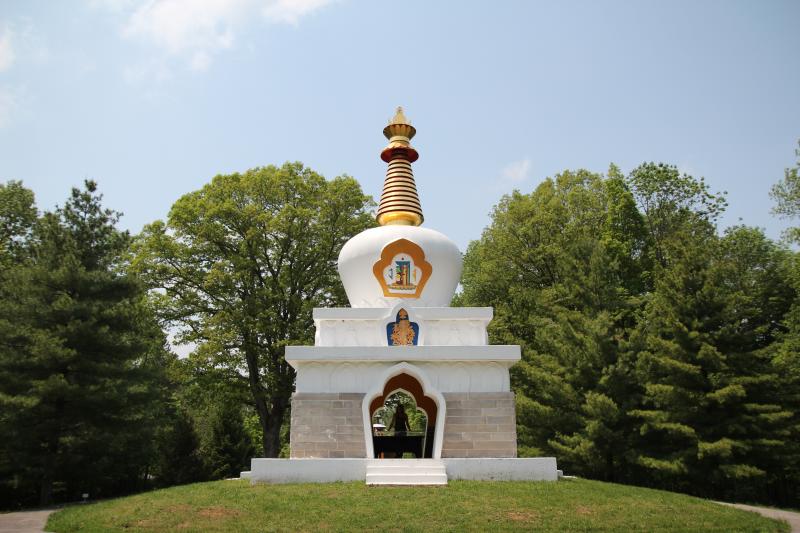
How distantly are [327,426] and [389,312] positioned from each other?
3.39 m

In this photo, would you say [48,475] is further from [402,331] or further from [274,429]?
[274,429]

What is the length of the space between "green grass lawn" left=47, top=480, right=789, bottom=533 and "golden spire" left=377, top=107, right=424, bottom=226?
871 cm

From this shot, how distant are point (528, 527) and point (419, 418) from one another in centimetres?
3459

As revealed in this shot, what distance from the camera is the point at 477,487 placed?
12.6 m

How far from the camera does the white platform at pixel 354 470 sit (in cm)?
1367

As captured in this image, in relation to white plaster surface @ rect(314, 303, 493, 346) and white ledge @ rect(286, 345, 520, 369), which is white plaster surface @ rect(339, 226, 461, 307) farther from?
white ledge @ rect(286, 345, 520, 369)

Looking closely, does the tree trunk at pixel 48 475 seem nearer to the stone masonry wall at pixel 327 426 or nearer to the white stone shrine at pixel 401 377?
the white stone shrine at pixel 401 377

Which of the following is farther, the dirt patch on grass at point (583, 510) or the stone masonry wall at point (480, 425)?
the stone masonry wall at point (480, 425)

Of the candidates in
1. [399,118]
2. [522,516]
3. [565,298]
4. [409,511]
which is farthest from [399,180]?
[522,516]

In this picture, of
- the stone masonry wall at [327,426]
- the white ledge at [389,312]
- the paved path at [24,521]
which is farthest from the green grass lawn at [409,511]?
the white ledge at [389,312]

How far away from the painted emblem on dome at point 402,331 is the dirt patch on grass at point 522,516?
6393mm

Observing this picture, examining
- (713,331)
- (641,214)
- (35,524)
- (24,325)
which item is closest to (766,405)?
(713,331)

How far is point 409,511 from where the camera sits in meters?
10.6

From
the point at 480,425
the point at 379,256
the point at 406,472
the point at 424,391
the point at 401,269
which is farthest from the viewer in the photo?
the point at 379,256
